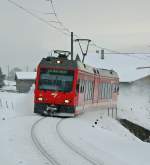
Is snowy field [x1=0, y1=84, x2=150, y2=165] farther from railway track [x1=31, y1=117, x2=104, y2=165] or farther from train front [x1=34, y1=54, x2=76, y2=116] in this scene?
train front [x1=34, y1=54, x2=76, y2=116]

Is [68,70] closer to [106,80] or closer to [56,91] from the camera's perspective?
[56,91]

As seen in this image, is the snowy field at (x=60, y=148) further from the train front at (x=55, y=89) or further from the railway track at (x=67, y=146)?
the train front at (x=55, y=89)

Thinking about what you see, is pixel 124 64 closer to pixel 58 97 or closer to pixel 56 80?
pixel 56 80

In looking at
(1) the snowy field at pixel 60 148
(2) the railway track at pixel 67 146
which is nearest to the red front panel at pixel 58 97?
(1) the snowy field at pixel 60 148

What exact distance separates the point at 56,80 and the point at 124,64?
66.1m

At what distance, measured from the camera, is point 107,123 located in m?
32.0

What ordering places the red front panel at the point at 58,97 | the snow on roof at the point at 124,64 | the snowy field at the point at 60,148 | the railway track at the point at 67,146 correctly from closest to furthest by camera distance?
the railway track at the point at 67,146 → the snowy field at the point at 60,148 → the red front panel at the point at 58,97 → the snow on roof at the point at 124,64

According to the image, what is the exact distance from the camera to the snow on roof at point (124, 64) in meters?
85.9

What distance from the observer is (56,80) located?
29.0 metres

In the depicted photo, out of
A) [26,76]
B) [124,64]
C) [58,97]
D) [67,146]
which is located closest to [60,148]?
[67,146]

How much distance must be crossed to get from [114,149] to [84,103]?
15466 mm

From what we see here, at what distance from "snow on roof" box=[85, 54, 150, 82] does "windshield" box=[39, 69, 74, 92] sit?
54016mm

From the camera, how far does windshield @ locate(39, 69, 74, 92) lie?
28.9 meters

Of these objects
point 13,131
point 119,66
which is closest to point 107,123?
point 13,131
